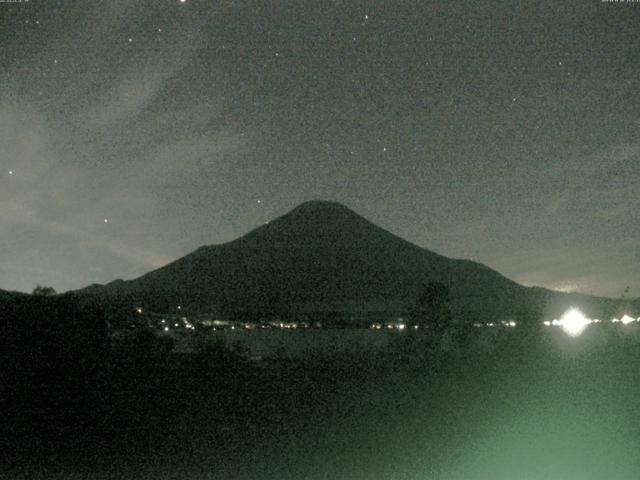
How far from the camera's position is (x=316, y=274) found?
315 ft

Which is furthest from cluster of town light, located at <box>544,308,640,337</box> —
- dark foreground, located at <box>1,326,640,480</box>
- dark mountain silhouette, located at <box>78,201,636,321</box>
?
dark mountain silhouette, located at <box>78,201,636,321</box>

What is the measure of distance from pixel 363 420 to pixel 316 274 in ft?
271

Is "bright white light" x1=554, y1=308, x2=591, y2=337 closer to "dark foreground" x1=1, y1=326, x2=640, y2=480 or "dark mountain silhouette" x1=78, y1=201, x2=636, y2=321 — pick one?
"dark foreground" x1=1, y1=326, x2=640, y2=480

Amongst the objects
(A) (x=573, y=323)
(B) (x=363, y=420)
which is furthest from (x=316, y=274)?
(B) (x=363, y=420)

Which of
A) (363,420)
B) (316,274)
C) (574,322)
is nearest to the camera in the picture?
(363,420)

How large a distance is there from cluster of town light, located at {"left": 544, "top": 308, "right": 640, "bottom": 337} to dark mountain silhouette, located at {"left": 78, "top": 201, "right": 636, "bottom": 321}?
154ft

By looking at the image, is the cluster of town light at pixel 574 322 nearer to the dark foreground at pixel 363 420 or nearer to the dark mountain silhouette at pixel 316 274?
the dark foreground at pixel 363 420

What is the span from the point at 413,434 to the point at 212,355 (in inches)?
307

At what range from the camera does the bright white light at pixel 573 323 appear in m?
18.3

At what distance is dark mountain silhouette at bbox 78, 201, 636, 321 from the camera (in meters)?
78.7

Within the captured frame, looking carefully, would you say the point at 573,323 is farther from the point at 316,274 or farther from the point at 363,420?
the point at 316,274

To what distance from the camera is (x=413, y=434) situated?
41.3 feet

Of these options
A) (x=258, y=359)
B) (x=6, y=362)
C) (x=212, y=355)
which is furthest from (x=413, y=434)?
(x=258, y=359)

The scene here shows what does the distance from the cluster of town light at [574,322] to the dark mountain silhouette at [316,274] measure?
4690 centimetres
